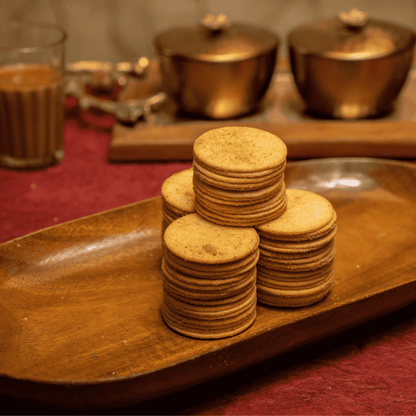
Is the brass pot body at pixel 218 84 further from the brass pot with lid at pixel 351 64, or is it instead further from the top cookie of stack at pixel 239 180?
the top cookie of stack at pixel 239 180

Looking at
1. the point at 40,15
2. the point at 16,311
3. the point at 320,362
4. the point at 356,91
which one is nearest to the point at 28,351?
the point at 16,311

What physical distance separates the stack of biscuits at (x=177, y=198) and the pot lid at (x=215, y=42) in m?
0.59

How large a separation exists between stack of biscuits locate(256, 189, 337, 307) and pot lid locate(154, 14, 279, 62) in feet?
2.26

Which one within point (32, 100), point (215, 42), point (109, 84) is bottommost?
point (109, 84)

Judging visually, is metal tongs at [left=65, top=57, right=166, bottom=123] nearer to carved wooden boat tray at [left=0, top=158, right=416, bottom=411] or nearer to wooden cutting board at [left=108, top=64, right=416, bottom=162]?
wooden cutting board at [left=108, top=64, right=416, bottom=162]

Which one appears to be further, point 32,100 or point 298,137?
point 298,137

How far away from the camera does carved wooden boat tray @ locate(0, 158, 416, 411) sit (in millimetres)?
771

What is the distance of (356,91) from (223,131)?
742 mm

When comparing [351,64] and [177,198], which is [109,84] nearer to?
[351,64]

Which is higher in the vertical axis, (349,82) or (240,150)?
(240,150)

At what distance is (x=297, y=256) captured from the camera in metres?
0.91

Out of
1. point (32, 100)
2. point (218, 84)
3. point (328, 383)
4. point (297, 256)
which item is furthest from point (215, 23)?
point (328, 383)

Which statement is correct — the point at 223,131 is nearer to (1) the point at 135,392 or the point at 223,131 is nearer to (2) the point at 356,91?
(1) the point at 135,392

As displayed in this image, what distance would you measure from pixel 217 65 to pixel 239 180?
2.45 feet
